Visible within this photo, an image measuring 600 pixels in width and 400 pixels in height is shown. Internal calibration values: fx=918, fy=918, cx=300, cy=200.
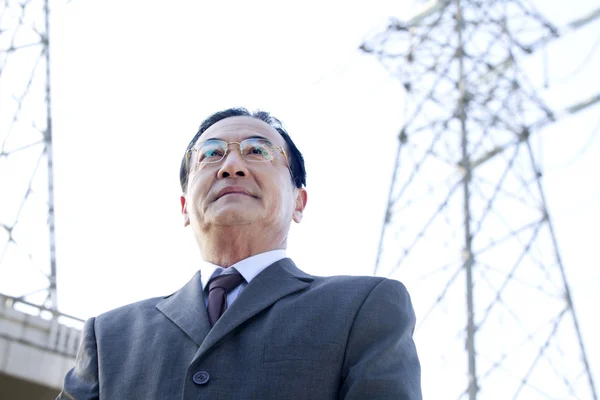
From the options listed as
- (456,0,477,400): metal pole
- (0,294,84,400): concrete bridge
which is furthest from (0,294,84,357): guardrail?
(456,0,477,400): metal pole

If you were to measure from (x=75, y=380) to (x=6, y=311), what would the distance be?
7603 mm

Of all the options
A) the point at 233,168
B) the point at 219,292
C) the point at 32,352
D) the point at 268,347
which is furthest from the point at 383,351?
the point at 32,352

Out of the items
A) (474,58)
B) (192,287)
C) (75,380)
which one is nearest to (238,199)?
(192,287)

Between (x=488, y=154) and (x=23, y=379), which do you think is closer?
(x=23, y=379)

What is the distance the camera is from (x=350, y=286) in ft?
7.38

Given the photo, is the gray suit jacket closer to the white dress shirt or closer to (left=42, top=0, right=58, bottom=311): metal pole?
the white dress shirt

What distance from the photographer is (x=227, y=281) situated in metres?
2.36

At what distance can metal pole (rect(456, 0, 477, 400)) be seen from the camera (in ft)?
30.2

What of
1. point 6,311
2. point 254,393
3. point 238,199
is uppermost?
point 6,311

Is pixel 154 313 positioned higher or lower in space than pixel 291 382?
higher

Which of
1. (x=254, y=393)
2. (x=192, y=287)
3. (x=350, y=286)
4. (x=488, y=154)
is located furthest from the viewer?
(x=488, y=154)

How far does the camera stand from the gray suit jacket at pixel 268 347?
A: 200 cm

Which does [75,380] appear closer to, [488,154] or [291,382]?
[291,382]

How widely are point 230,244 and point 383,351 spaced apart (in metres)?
0.64
